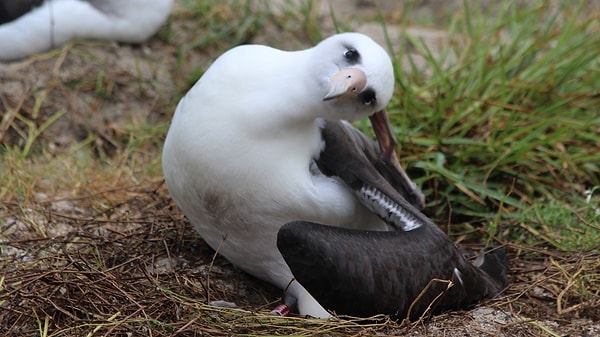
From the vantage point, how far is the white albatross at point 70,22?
7.14 m

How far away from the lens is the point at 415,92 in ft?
A: 20.0

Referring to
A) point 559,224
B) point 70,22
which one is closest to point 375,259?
point 559,224

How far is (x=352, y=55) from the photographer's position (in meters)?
3.99

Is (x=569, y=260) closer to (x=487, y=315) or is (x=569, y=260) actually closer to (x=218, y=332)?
(x=487, y=315)

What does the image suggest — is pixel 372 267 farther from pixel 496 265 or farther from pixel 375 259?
pixel 496 265

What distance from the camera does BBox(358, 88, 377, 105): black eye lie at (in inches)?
157

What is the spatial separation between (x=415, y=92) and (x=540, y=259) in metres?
1.44

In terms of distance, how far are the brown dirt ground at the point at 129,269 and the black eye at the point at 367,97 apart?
86 centimetres

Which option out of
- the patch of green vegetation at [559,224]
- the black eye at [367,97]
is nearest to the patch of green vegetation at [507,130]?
the patch of green vegetation at [559,224]

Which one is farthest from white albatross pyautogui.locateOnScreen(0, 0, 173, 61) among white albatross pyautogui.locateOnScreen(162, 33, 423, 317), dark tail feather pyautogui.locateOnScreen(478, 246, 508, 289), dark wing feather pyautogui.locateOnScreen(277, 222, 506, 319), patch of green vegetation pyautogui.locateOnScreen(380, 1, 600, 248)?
dark wing feather pyautogui.locateOnScreen(277, 222, 506, 319)

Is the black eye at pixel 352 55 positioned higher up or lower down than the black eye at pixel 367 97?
higher up

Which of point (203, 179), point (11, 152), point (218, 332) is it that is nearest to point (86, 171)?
point (11, 152)

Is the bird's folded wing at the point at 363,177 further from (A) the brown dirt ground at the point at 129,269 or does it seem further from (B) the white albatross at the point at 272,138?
(A) the brown dirt ground at the point at 129,269

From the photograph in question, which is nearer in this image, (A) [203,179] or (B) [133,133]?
(A) [203,179]
